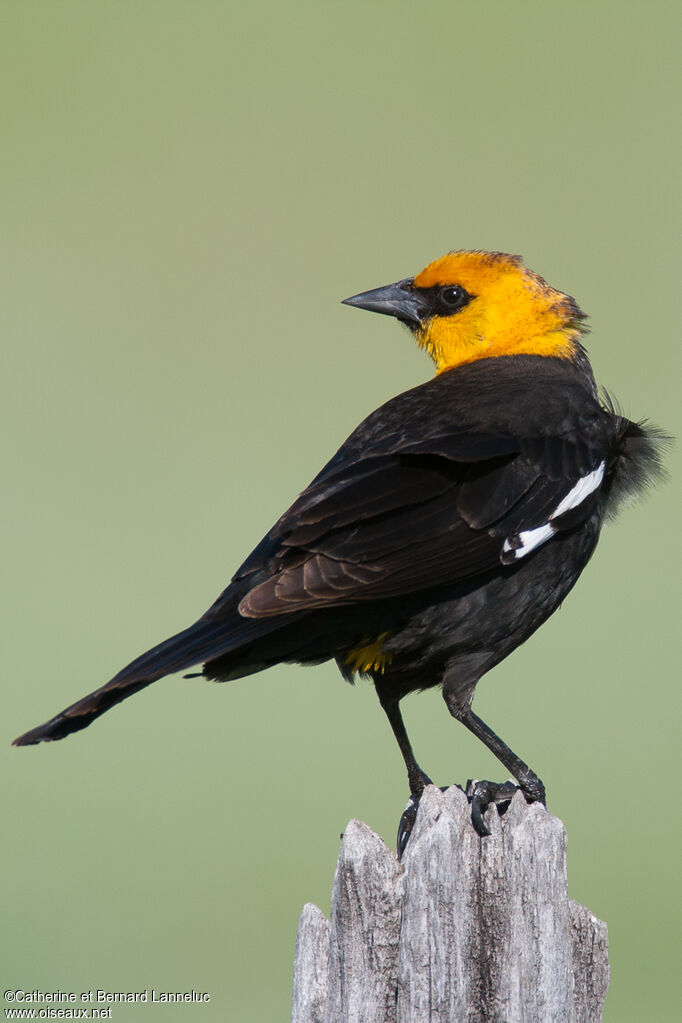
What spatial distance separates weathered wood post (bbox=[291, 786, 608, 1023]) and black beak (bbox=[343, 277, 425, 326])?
8.25 feet

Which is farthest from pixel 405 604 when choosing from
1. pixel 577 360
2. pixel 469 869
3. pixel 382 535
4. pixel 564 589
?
pixel 577 360

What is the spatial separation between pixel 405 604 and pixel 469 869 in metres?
0.96

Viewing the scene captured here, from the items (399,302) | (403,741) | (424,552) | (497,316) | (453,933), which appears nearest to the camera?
(453,933)

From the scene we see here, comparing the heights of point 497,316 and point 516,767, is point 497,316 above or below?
above

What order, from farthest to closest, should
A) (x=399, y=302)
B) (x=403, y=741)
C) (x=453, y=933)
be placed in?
(x=399, y=302), (x=403, y=741), (x=453, y=933)

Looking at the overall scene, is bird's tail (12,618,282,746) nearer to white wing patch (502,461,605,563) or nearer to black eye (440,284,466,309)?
white wing patch (502,461,605,563)

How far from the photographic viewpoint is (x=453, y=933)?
2.17 meters

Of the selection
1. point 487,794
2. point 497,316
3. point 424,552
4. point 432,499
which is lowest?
point 487,794

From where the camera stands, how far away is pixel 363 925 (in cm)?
222

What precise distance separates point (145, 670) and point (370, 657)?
808 mm

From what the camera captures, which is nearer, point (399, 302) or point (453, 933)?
point (453, 933)

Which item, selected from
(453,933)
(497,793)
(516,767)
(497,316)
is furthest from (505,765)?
(497,316)

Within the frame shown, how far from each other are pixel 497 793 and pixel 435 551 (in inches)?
25.1

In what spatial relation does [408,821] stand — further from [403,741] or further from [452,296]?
[452,296]
